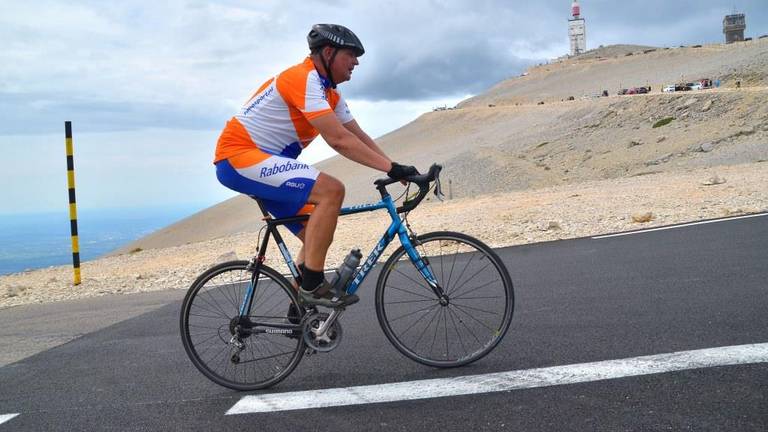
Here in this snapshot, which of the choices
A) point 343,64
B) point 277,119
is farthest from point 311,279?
point 343,64

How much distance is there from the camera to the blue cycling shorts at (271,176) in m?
4.10

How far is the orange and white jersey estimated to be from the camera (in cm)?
399

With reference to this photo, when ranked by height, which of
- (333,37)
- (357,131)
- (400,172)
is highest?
(333,37)

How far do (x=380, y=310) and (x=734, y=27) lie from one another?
525 feet

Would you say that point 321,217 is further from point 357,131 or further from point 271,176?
point 357,131

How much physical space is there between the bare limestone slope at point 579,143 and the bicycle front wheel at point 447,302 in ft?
69.0

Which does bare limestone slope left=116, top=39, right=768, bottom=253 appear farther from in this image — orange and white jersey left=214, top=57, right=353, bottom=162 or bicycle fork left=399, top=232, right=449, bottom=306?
orange and white jersey left=214, top=57, right=353, bottom=162

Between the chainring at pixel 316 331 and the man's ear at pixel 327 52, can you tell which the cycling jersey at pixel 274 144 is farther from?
the chainring at pixel 316 331

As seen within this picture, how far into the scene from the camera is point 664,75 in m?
91.7

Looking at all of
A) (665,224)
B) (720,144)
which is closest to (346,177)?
(720,144)

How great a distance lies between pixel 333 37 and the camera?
13.2 feet

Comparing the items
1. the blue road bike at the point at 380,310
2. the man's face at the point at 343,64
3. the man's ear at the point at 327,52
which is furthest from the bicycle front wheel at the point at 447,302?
the man's ear at the point at 327,52

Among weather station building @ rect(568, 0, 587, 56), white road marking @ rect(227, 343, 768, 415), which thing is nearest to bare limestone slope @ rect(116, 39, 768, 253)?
white road marking @ rect(227, 343, 768, 415)

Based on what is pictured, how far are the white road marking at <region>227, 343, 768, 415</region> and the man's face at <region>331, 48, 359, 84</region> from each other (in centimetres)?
187
